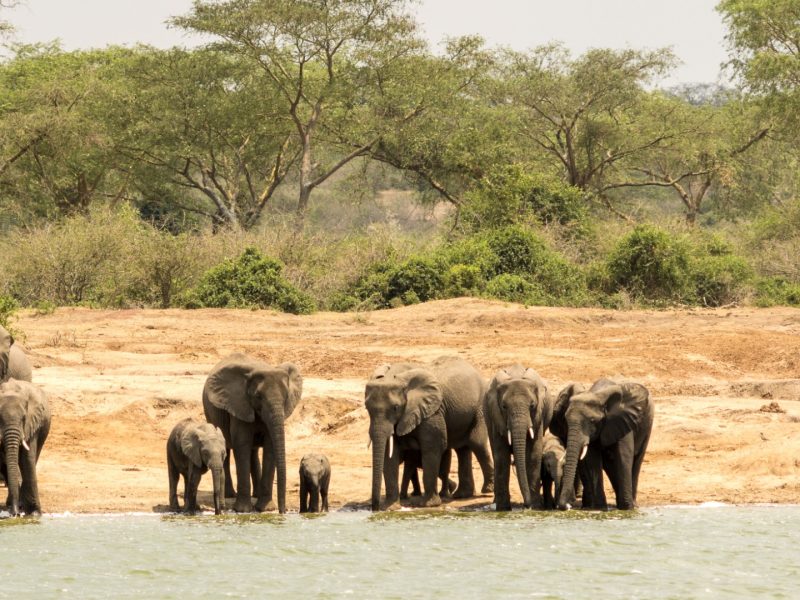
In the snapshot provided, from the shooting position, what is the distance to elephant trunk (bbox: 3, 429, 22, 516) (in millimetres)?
13891

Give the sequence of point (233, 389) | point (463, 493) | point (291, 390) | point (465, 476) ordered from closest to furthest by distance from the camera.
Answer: point (233, 389)
point (291, 390)
point (463, 493)
point (465, 476)

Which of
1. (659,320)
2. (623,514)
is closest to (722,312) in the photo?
(659,320)

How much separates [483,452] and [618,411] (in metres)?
1.86

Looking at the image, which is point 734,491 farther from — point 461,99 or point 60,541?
point 461,99

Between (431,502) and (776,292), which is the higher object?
(776,292)

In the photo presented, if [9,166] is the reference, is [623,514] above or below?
below

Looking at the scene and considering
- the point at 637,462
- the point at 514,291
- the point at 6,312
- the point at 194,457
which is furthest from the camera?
the point at 514,291

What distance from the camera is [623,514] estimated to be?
14562 millimetres

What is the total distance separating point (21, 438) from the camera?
46.0ft

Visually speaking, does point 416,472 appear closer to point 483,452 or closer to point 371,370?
point 483,452

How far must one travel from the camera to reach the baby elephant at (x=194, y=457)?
558 inches

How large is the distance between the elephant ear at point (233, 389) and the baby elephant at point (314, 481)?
0.70 meters

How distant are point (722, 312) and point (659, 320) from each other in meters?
2.14

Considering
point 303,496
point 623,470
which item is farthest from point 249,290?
point 623,470
